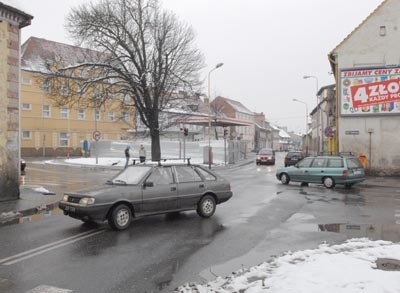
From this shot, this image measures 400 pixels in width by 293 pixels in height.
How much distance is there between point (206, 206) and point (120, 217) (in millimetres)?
2538

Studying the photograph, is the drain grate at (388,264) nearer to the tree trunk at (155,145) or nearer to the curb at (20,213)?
the curb at (20,213)

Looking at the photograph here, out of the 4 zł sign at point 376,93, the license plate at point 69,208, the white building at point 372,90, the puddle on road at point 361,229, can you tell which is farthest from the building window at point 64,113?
the puddle on road at point 361,229

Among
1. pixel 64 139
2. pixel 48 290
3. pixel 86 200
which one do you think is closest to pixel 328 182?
pixel 86 200

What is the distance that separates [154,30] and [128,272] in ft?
90.7

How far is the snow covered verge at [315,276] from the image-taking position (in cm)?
507

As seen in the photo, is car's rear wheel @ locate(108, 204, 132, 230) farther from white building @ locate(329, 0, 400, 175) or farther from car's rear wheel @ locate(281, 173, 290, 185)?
white building @ locate(329, 0, 400, 175)

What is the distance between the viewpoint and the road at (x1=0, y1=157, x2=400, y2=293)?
5.84m

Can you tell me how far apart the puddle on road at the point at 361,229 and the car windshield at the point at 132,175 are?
3706 millimetres

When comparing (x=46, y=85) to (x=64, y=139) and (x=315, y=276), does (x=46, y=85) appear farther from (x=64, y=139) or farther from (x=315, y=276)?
(x=64, y=139)

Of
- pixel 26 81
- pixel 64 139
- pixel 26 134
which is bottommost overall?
pixel 64 139

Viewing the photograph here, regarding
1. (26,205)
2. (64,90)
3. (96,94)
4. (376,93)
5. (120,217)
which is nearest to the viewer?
(120,217)

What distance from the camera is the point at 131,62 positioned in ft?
102

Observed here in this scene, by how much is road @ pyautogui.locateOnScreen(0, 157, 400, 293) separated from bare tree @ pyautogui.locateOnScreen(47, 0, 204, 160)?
19.0m

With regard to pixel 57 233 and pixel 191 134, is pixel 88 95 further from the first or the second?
pixel 191 134
